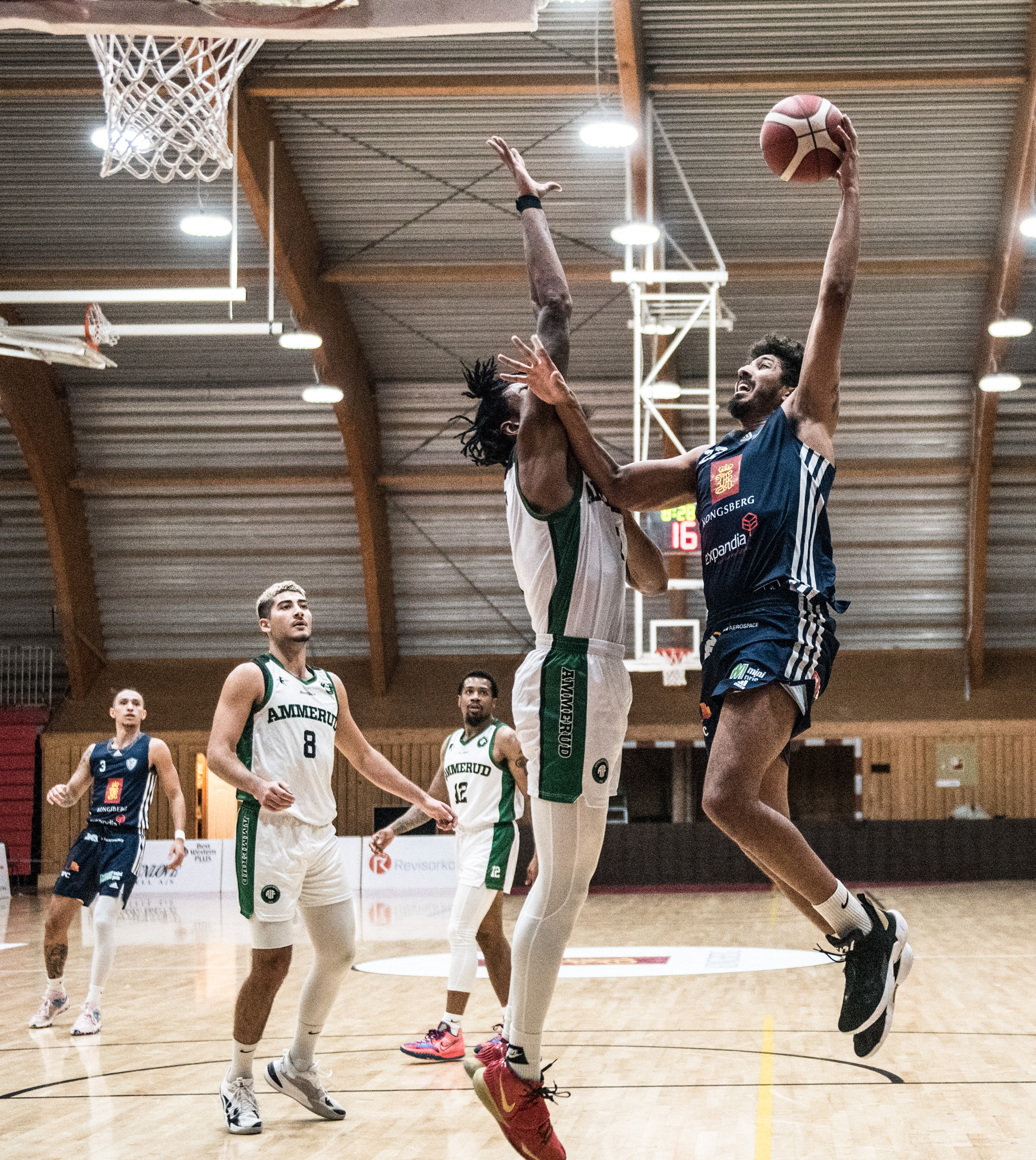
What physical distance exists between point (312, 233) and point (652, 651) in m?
7.53

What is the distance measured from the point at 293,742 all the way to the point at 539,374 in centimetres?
251

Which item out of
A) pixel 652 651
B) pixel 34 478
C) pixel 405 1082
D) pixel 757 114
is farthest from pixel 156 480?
pixel 405 1082

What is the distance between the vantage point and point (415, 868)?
20.7 meters

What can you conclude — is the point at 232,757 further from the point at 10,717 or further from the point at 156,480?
the point at 10,717

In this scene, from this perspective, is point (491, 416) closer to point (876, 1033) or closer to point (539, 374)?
point (539, 374)

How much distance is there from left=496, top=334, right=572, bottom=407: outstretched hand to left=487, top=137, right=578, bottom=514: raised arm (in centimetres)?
10

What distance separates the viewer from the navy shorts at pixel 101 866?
898cm

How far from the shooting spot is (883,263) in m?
19.5

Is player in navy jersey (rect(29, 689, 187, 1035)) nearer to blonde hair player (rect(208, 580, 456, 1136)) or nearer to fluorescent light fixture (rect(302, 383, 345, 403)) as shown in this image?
blonde hair player (rect(208, 580, 456, 1136))

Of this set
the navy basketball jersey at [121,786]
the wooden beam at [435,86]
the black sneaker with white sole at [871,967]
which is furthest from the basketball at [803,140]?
the wooden beam at [435,86]

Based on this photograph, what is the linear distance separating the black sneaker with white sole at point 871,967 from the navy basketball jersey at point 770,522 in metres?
0.97

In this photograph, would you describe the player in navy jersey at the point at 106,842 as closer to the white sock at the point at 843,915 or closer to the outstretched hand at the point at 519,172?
the outstretched hand at the point at 519,172

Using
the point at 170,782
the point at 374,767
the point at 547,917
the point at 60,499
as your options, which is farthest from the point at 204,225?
the point at 547,917

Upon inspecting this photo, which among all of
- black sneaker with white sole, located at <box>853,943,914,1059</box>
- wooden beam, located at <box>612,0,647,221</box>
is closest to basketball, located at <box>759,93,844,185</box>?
black sneaker with white sole, located at <box>853,943,914,1059</box>
